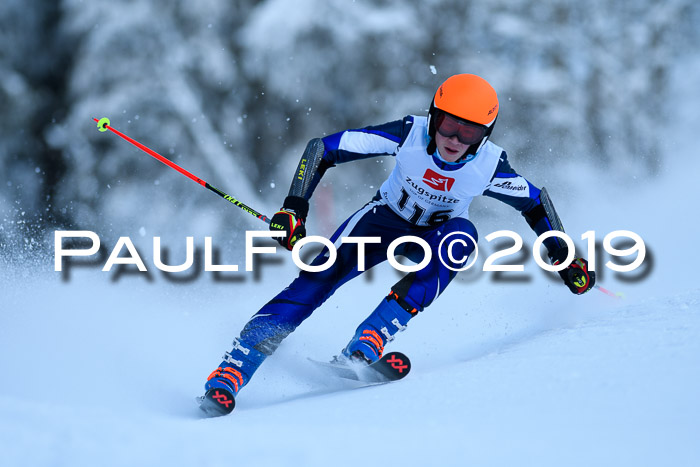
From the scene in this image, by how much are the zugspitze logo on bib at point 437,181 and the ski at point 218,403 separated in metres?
1.38

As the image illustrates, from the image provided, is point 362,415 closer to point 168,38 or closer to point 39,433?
point 39,433

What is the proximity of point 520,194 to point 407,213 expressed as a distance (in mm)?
588

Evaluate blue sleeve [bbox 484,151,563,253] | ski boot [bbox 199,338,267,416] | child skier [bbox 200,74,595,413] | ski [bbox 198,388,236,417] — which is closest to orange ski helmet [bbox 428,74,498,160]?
child skier [bbox 200,74,595,413]

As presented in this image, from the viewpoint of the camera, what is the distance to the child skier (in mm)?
3141

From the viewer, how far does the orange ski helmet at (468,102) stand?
3.09 metres

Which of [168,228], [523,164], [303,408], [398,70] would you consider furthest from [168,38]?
[303,408]

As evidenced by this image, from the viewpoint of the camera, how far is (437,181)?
338cm

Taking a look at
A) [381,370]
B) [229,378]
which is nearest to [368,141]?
[381,370]

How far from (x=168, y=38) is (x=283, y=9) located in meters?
1.68

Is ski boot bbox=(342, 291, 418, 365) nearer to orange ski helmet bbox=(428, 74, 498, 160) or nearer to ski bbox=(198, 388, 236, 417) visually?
ski bbox=(198, 388, 236, 417)

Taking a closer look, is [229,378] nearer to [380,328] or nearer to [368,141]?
[380,328]

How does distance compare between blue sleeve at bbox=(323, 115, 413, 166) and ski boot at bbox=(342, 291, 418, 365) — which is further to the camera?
blue sleeve at bbox=(323, 115, 413, 166)

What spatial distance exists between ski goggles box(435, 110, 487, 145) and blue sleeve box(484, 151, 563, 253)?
334mm

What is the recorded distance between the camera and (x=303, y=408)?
2.68 meters
